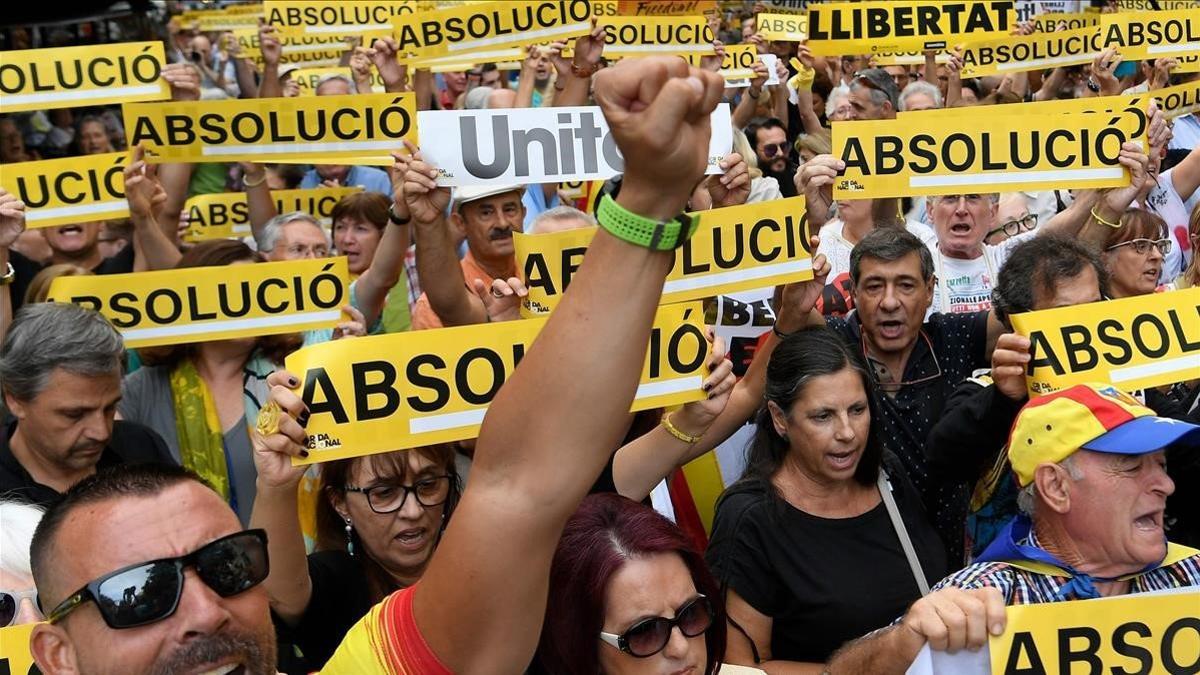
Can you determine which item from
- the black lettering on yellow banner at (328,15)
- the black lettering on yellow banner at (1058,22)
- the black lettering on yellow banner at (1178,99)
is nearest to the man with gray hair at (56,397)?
the black lettering on yellow banner at (328,15)

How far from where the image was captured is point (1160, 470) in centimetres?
312

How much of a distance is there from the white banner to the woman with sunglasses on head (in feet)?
3.96

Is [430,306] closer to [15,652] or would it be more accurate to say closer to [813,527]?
[813,527]

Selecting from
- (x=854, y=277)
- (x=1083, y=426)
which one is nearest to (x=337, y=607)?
(x=1083, y=426)

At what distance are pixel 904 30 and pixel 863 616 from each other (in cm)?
485

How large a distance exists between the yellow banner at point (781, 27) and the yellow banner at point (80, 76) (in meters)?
4.76

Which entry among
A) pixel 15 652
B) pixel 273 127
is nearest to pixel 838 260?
pixel 273 127

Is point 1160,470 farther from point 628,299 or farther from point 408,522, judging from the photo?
point 628,299

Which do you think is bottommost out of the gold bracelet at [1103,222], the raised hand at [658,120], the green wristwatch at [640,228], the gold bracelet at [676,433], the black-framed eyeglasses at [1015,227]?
the gold bracelet at [676,433]

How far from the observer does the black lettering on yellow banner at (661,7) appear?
880cm

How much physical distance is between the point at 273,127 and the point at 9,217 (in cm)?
115

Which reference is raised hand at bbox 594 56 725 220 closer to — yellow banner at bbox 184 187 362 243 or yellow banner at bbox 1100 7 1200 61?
yellow banner at bbox 184 187 362 243

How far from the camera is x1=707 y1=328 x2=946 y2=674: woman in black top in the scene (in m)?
3.54

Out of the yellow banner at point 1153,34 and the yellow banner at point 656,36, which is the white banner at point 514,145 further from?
the yellow banner at point 1153,34
